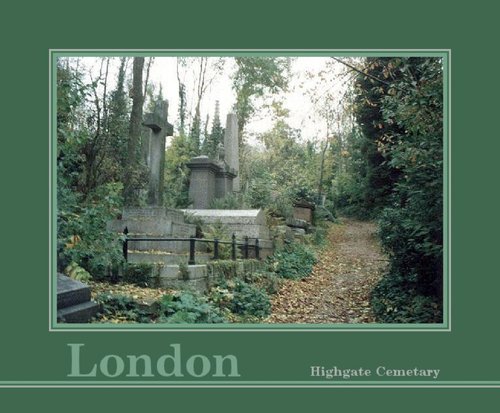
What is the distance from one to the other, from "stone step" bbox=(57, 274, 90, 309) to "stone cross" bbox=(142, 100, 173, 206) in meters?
4.09

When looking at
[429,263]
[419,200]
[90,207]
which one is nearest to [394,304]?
[429,263]

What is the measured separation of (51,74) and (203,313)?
3115 mm

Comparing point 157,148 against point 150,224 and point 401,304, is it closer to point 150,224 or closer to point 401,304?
point 150,224

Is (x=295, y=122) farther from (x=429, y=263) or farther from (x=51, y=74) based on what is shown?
(x=51, y=74)

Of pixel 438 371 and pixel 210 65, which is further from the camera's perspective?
pixel 210 65

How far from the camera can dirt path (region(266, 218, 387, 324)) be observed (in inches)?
245

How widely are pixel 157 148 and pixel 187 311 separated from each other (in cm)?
450

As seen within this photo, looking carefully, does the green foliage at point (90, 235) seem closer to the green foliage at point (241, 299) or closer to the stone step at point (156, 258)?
the stone step at point (156, 258)

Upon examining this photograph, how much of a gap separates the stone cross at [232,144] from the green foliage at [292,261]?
491cm

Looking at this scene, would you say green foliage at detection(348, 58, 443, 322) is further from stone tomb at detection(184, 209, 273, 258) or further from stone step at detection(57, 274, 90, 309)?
stone step at detection(57, 274, 90, 309)

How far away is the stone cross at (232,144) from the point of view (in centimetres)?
1633

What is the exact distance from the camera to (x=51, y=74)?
4586mm

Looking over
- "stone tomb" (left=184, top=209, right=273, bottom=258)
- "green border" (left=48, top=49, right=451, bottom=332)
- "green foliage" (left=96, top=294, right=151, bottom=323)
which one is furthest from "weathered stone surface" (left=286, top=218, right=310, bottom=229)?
"green border" (left=48, top=49, right=451, bottom=332)

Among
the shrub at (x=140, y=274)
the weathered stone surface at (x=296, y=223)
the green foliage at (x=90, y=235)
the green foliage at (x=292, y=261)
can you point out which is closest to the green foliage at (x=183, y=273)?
the shrub at (x=140, y=274)
